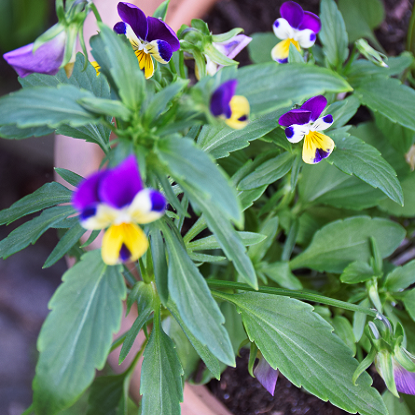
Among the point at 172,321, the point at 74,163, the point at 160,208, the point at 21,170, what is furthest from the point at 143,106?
the point at 21,170

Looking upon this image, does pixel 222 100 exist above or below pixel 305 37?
above

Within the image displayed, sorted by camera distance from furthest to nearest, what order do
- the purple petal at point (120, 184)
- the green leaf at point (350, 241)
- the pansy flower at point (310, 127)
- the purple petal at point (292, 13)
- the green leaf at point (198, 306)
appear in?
the green leaf at point (350, 241)
the purple petal at point (292, 13)
the pansy flower at point (310, 127)
the green leaf at point (198, 306)
the purple petal at point (120, 184)

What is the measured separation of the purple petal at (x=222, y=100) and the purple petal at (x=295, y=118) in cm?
21

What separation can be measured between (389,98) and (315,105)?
29 centimetres

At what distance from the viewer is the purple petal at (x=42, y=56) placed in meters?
0.49

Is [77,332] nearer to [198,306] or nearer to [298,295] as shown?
[198,306]

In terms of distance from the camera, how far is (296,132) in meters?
0.57

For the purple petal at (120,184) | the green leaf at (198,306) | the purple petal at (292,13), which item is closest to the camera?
the purple petal at (120,184)

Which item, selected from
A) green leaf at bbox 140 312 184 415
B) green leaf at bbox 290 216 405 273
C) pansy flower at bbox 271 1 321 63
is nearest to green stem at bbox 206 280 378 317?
green leaf at bbox 140 312 184 415

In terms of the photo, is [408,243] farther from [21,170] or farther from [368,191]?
[21,170]

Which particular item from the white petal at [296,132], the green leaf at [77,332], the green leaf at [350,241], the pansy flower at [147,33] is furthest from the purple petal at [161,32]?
the green leaf at [350,241]

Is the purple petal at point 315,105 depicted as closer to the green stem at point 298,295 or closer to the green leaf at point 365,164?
the green leaf at point 365,164

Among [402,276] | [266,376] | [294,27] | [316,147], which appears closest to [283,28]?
[294,27]

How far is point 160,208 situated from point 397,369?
0.47m
